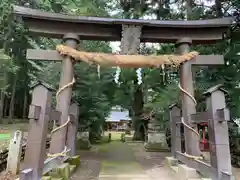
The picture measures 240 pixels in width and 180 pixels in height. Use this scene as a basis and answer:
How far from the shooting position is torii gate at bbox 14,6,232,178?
522 centimetres

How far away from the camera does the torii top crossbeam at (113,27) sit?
17.6ft

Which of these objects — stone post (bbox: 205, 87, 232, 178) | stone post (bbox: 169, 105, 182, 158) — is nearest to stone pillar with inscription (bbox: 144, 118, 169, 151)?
stone post (bbox: 169, 105, 182, 158)

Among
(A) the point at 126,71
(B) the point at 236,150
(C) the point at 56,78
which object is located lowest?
(B) the point at 236,150

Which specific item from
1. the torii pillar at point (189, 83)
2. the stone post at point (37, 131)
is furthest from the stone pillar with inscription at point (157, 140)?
the stone post at point (37, 131)

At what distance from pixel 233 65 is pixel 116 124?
93.5 ft

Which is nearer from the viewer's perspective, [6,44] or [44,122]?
[44,122]

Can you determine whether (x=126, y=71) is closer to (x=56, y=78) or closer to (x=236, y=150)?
(x=56, y=78)

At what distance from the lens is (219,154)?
346 centimetres

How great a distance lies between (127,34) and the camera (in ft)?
17.9

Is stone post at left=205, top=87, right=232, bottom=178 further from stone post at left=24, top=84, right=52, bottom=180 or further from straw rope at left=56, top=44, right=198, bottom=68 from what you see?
stone post at left=24, top=84, right=52, bottom=180

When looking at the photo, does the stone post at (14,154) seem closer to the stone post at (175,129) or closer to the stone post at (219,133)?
the stone post at (175,129)

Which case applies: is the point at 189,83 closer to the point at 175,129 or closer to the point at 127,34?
the point at 175,129

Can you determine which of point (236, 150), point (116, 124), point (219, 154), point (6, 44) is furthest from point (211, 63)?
point (116, 124)

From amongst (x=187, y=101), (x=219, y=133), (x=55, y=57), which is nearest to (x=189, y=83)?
(x=187, y=101)
